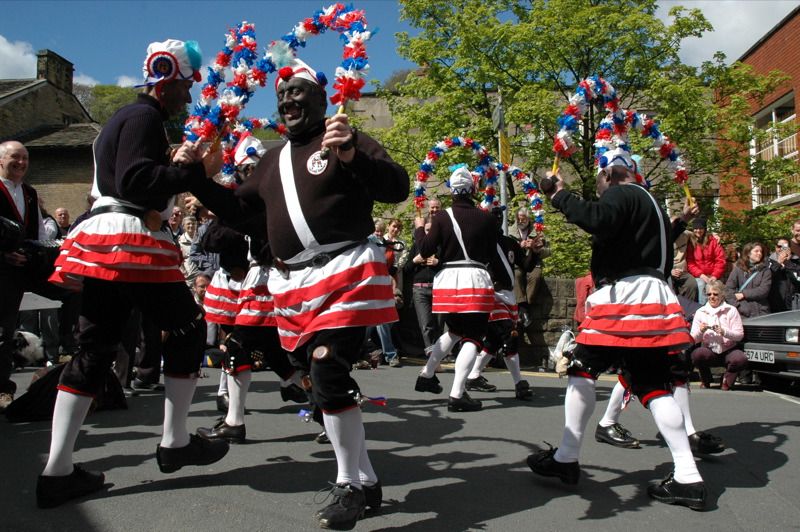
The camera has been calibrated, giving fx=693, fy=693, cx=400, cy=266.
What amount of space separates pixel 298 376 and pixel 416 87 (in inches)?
647

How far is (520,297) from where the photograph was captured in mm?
10562

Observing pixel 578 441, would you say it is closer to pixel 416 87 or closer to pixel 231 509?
pixel 231 509

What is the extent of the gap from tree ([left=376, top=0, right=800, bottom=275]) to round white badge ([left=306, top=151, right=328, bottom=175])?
13.4 metres

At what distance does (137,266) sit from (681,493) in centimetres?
299

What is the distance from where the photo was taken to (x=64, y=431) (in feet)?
11.1

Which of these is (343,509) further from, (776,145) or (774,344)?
(776,145)

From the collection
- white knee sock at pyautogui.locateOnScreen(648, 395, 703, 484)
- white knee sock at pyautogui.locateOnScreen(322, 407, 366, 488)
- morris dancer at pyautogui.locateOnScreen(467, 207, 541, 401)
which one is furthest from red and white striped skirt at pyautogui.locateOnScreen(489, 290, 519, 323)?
white knee sock at pyautogui.locateOnScreen(322, 407, 366, 488)

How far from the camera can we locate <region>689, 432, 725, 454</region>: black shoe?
4637mm

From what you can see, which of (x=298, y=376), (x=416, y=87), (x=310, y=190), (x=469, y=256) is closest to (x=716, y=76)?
(x=416, y=87)

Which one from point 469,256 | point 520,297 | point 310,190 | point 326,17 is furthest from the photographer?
point 520,297

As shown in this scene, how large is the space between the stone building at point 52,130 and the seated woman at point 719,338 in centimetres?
2495

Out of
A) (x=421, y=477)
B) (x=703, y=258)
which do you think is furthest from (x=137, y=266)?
(x=703, y=258)

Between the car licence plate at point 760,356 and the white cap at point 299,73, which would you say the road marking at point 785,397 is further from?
the white cap at point 299,73

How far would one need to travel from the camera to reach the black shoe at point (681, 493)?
3.51 m
